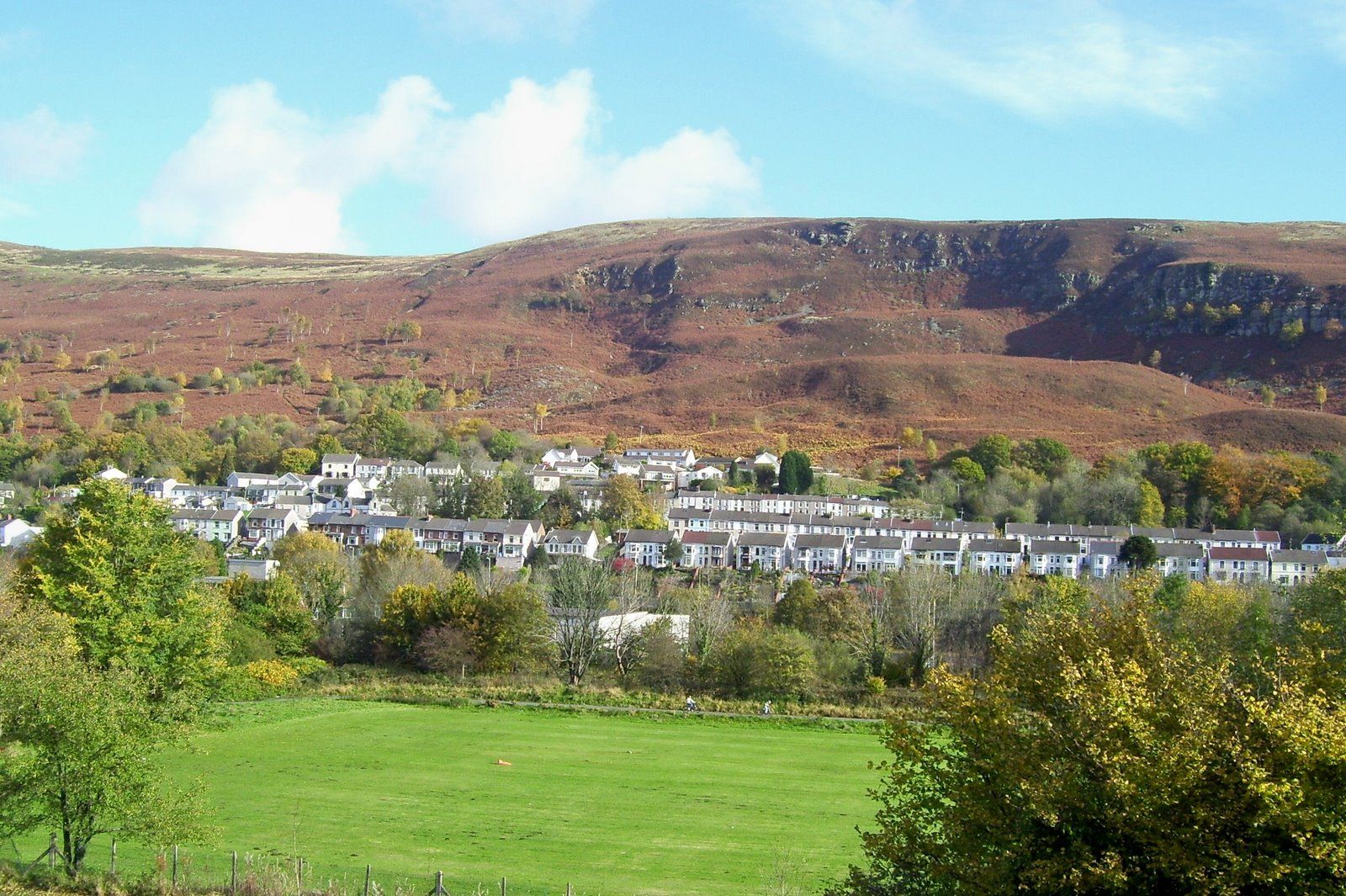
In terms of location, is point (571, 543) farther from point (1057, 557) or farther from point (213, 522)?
point (1057, 557)

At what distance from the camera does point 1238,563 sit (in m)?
74.8

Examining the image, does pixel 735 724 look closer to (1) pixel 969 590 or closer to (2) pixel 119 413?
(1) pixel 969 590

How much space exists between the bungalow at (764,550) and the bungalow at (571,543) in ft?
32.2

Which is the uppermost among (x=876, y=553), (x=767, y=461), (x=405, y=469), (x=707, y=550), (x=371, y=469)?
(x=767, y=461)

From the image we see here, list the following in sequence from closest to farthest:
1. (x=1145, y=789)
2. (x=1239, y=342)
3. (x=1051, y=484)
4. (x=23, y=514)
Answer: (x=1145, y=789) → (x=23, y=514) → (x=1051, y=484) → (x=1239, y=342)

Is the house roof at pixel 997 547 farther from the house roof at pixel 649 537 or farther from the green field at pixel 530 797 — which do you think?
the green field at pixel 530 797

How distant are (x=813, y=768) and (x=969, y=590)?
27025 millimetres

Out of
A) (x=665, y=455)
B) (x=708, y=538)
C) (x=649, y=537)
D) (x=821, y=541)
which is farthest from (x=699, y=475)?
(x=821, y=541)

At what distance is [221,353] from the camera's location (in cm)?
18450

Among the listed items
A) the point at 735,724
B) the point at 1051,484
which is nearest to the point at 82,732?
the point at 735,724

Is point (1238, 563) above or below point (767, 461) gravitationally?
below

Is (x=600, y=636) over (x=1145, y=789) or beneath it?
beneath

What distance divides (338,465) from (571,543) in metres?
40.5

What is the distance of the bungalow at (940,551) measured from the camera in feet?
252
